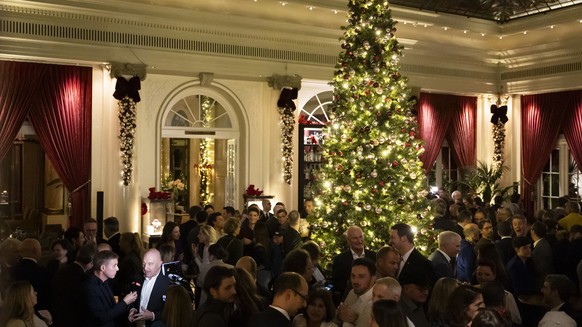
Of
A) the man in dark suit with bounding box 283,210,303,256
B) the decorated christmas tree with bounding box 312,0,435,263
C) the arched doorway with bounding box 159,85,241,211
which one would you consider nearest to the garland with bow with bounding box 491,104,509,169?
the arched doorway with bounding box 159,85,241,211

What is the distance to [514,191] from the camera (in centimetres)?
1766

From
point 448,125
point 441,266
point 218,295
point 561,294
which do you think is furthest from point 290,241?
point 448,125

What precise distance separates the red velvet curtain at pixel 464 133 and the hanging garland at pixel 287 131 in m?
5.55

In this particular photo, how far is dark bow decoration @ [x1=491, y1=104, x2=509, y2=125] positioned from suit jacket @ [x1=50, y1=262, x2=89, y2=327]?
1436 centimetres

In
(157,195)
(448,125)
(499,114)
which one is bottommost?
(157,195)

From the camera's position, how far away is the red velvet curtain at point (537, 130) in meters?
17.3

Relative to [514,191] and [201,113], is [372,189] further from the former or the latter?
[514,191]

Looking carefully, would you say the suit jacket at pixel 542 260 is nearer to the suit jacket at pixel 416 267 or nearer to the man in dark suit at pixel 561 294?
the man in dark suit at pixel 561 294

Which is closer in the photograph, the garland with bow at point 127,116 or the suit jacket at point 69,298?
the suit jacket at point 69,298

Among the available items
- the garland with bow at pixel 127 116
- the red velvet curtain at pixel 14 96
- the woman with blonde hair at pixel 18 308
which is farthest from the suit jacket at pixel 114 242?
the red velvet curtain at pixel 14 96

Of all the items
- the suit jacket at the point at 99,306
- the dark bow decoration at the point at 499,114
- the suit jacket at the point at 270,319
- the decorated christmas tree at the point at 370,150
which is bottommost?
the suit jacket at the point at 99,306

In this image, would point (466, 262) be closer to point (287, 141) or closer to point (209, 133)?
point (287, 141)

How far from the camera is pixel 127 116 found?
12.7 m

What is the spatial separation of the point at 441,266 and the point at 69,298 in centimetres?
340
